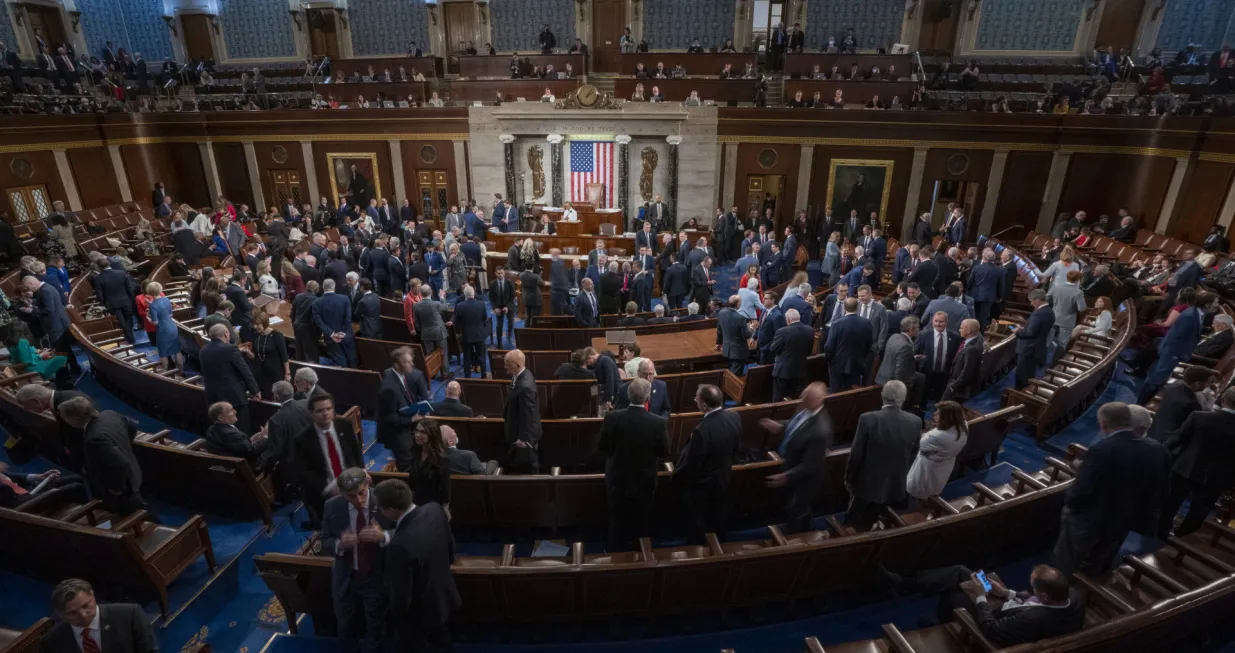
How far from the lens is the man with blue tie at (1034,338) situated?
23.1ft

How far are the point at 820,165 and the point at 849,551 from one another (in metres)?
14.7

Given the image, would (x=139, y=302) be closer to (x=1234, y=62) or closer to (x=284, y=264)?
(x=284, y=264)

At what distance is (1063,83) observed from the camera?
54.9 ft

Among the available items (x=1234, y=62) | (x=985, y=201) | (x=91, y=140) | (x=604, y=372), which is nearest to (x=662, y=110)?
(x=985, y=201)

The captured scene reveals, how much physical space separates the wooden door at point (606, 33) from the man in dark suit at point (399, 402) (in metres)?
17.0

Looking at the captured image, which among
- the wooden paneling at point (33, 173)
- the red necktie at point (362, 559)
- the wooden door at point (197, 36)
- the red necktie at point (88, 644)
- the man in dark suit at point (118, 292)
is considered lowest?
the man in dark suit at point (118, 292)

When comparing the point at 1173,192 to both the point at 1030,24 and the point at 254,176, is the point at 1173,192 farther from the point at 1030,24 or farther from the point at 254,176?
the point at 254,176

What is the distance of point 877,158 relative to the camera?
16.5 m

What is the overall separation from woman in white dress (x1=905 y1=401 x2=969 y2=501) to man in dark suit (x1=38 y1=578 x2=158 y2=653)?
4929 mm

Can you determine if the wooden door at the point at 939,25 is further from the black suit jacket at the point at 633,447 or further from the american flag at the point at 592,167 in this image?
the black suit jacket at the point at 633,447

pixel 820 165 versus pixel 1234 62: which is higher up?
pixel 1234 62

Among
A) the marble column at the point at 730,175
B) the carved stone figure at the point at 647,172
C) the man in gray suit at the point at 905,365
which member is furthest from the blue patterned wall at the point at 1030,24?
the man in gray suit at the point at 905,365

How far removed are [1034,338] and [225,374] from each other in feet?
29.4

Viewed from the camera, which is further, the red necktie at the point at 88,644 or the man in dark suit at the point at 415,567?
the man in dark suit at the point at 415,567
